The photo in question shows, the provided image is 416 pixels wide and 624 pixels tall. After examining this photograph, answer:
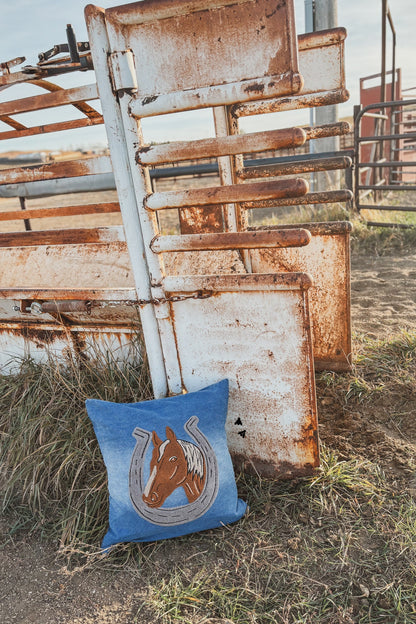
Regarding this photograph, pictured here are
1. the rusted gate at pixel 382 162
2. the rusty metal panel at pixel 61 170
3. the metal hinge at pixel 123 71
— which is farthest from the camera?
the rusted gate at pixel 382 162

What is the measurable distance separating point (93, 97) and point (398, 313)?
2486 mm

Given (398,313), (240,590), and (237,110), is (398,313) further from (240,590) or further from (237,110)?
(240,590)

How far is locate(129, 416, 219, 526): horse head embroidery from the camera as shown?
1.72m

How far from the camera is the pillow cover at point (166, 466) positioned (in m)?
1.72

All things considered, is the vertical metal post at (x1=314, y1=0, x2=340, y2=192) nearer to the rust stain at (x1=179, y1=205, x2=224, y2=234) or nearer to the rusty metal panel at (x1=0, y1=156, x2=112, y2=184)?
the rust stain at (x1=179, y1=205, x2=224, y2=234)

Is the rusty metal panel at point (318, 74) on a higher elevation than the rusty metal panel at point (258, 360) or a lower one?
higher

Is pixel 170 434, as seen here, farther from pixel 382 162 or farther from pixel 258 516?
pixel 382 162

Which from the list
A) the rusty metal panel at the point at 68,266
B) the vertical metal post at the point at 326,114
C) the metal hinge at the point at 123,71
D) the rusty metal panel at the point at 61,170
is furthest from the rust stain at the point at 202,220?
the vertical metal post at the point at 326,114

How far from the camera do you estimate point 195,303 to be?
6.24 ft

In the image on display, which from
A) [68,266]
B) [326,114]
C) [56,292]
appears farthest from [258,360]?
[326,114]

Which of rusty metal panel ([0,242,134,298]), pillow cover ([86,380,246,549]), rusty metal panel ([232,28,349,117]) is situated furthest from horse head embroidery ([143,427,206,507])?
rusty metal panel ([0,242,134,298])

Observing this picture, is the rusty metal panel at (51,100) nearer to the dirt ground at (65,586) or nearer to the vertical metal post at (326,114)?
the dirt ground at (65,586)

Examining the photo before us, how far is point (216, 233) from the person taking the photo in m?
1.89

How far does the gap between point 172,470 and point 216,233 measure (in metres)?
0.89
